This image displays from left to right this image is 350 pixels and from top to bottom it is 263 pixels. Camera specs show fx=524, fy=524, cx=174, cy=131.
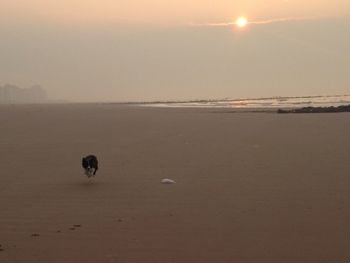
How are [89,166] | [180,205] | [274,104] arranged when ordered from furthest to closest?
[274,104], [89,166], [180,205]

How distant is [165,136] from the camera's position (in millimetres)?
19938

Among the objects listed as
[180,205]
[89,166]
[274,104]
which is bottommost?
[180,205]

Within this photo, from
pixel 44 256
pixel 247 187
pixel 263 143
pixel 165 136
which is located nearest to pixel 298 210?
pixel 247 187

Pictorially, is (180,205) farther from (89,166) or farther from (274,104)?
(274,104)

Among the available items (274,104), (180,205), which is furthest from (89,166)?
(274,104)

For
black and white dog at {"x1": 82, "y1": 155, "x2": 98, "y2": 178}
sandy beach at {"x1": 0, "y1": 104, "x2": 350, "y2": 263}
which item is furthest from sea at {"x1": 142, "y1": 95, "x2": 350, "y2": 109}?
black and white dog at {"x1": 82, "y1": 155, "x2": 98, "y2": 178}

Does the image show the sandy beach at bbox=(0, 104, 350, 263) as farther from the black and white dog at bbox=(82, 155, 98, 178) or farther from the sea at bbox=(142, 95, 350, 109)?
the sea at bbox=(142, 95, 350, 109)

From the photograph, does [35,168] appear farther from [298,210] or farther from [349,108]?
[349,108]

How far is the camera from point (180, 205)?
8.12 meters

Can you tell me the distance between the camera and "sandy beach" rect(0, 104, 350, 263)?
19.2 feet

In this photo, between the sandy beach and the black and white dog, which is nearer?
the sandy beach

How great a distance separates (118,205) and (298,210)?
108 inches

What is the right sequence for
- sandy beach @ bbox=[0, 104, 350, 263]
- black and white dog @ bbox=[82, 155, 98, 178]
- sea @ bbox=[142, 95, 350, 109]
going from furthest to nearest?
sea @ bbox=[142, 95, 350, 109] < black and white dog @ bbox=[82, 155, 98, 178] < sandy beach @ bbox=[0, 104, 350, 263]

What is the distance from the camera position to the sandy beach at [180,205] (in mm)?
5840
